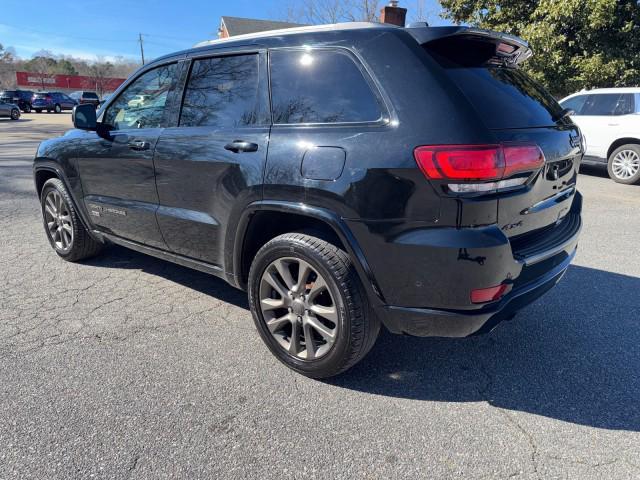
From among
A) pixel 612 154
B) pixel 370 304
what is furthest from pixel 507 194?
pixel 612 154

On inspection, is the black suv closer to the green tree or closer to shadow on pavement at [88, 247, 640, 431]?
shadow on pavement at [88, 247, 640, 431]

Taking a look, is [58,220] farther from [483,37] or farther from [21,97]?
[21,97]

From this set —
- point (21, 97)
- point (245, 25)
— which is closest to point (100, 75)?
point (21, 97)

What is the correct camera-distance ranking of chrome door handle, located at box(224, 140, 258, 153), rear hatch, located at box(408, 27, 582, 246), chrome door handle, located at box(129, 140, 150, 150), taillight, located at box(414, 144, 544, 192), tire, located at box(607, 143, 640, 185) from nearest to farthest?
taillight, located at box(414, 144, 544, 192) → rear hatch, located at box(408, 27, 582, 246) → chrome door handle, located at box(224, 140, 258, 153) → chrome door handle, located at box(129, 140, 150, 150) → tire, located at box(607, 143, 640, 185)

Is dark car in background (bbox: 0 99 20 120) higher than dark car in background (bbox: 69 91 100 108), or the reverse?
dark car in background (bbox: 69 91 100 108)

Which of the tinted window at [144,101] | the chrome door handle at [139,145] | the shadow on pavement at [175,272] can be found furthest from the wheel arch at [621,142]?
the chrome door handle at [139,145]

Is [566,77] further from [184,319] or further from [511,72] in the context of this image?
[184,319]

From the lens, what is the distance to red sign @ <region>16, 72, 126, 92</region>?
61.8 metres

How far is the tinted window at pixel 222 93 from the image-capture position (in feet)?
9.37

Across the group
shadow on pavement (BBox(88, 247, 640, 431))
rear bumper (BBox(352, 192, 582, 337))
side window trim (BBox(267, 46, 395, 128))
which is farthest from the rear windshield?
shadow on pavement (BBox(88, 247, 640, 431))

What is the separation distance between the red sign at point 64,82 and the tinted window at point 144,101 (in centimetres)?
6667

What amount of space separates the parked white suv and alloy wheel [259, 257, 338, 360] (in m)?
9.11

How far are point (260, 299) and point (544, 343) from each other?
1891mm

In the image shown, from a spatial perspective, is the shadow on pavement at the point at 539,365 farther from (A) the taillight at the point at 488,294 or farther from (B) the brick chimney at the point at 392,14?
(B) the brick chimney at the point at 392,14
